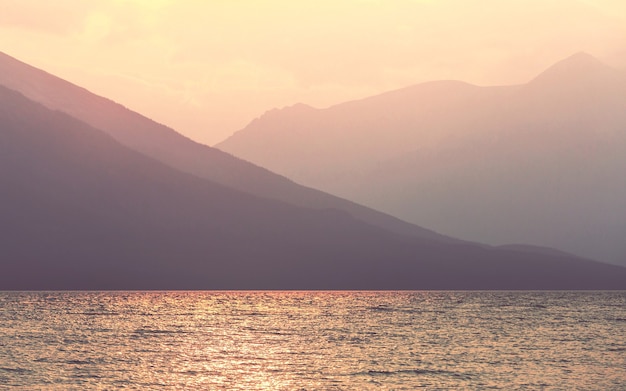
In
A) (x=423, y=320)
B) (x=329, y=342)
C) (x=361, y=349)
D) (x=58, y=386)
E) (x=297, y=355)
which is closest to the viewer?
(x=58, y=386)

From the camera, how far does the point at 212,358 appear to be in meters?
90.1

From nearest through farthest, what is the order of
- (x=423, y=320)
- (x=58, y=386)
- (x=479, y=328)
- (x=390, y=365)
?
(x=58, y=386) < (x=390, y=365) < (x=479, y=328) < (x=423, y=320)

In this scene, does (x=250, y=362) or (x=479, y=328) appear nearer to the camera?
(x=250, y=362)

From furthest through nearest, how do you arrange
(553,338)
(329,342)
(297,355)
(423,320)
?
(423,320), (553,338), (329,342), (297,355)

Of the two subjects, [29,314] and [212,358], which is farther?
[29,314]

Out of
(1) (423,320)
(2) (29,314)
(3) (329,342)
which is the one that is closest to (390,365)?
(3) (329,342)

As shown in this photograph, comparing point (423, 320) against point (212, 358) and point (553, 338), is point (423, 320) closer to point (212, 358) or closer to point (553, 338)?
point (553, 338)

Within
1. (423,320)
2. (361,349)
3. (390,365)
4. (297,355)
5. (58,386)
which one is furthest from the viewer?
(423,320)

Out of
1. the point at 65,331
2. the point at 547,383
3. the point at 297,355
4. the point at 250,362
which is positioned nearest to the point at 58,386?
the point at 250,362

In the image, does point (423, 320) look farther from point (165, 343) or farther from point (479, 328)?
point (165, 343)

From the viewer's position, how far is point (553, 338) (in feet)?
400

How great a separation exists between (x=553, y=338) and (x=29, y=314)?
3881 inches

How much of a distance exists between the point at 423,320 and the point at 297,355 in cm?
7354

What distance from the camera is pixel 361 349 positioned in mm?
101938
